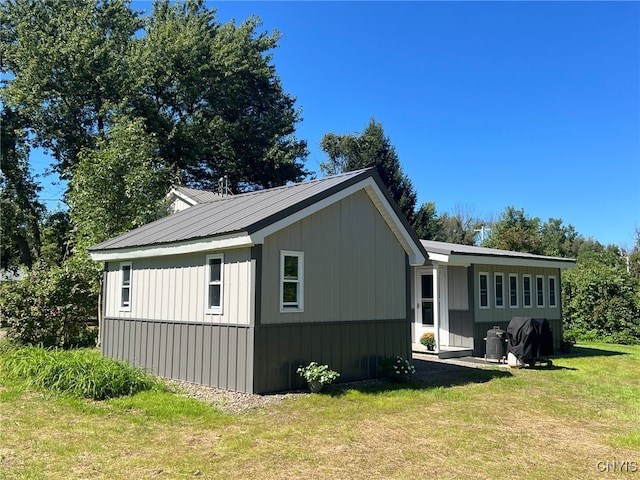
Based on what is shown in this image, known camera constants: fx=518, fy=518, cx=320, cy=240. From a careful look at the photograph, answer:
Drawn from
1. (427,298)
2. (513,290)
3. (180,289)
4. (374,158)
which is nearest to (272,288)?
(180,289)

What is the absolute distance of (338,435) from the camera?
22.0 ft

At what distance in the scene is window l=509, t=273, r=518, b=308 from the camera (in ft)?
54.0

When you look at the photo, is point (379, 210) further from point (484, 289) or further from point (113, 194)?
point (113, 194)

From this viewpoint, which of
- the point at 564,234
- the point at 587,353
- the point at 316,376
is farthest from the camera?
the point at 564,234

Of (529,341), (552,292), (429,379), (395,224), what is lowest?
(429,379)

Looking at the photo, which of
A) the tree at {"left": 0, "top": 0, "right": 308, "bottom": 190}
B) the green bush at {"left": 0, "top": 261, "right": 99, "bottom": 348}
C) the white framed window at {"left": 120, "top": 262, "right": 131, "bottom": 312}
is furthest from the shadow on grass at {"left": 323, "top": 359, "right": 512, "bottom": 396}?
the tree at {"left": 0, "top": 0, "right": 308, "bottom": 190}

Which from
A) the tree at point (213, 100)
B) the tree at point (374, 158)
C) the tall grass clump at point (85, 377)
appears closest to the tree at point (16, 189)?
the tree at point (213, 100)

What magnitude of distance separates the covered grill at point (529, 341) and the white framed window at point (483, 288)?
6.91 ft

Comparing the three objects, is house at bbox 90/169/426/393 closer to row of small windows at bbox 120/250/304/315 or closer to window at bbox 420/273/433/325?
row of small windows at bbox 120/250/304/315

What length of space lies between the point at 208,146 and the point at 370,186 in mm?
20987

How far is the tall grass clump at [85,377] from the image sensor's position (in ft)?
28.0

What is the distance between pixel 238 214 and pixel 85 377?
4.07 metres

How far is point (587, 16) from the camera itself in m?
12.9

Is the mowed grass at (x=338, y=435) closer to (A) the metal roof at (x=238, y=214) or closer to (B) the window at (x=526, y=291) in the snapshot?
(A) the metal roof at (x=238, y=214)
